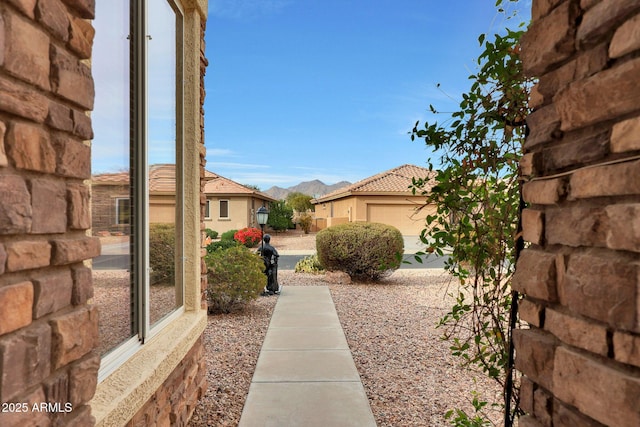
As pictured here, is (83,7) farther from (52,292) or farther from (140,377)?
(140,377)

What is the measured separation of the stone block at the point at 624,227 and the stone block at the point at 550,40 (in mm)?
566

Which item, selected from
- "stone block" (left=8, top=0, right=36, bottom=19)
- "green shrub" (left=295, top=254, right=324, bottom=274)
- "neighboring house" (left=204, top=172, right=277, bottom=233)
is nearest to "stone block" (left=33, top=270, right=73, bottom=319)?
"stone block" (left=8, top=0, right=36, bottom=19)

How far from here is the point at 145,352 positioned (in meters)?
2.54

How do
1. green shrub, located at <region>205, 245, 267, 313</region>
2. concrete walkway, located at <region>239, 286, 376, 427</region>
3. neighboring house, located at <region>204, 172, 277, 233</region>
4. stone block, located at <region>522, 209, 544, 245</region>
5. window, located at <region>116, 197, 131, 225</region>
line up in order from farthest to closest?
neighboring house, located at <region>204, 172, 277, 233</region>, green shrub, located at <region>205, 245, 267, 313</region>, concrete walkway, located at <region>239, 286, 376, 427</region>, window, located at <region>116, 197, 131, 225</region>, stone block, located at <region>522, 209, 544, 245</region>

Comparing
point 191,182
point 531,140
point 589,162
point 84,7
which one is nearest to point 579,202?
point 589,162

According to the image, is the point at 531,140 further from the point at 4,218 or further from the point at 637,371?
the point at 4,218

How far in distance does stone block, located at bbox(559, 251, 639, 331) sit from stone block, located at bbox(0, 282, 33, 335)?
151 cm

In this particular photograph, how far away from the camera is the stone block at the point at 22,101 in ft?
3.36

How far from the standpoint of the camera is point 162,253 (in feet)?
9.98

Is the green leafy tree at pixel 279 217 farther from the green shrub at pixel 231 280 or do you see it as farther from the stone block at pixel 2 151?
the stone block at pixel 2 151

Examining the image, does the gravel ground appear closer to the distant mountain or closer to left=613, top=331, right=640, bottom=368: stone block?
left=613, top=331, right=640, bottom=368: stone block

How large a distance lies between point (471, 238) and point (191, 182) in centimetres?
228

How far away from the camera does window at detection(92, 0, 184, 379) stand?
86.0 inches

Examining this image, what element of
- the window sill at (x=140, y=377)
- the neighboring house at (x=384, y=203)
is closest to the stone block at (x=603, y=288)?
the window sill at (x=140, y=377)
